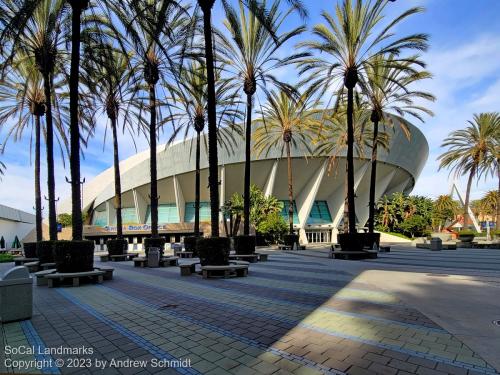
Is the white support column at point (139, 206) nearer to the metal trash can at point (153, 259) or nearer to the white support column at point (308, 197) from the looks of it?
the white support column at point (308, 197)

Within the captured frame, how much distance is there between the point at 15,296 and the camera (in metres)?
6.12

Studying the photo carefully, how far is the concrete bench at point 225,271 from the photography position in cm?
1130

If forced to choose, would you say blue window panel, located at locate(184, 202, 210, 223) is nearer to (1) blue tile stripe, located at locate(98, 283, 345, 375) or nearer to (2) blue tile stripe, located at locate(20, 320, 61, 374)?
(1) blue tile stripe, located at locate(98, 283, 345, 375)

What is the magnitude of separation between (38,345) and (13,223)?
6720 cm

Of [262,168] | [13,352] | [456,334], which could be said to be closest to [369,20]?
[456,334]

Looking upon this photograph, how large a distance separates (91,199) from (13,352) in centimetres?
5528

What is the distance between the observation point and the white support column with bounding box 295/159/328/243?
154ft

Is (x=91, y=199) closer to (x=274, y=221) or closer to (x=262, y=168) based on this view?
(x=262, y=168)

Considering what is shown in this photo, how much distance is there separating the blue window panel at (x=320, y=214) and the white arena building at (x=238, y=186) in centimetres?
16

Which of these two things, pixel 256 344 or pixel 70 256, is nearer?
pixel 256 344

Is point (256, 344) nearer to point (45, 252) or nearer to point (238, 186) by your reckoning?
point (45, 252)

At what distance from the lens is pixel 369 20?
17859mm

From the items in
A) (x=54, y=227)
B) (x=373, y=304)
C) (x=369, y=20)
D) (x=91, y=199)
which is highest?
(x=369, y=20)

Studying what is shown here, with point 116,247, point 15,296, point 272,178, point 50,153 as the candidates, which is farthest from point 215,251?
point 272,178
